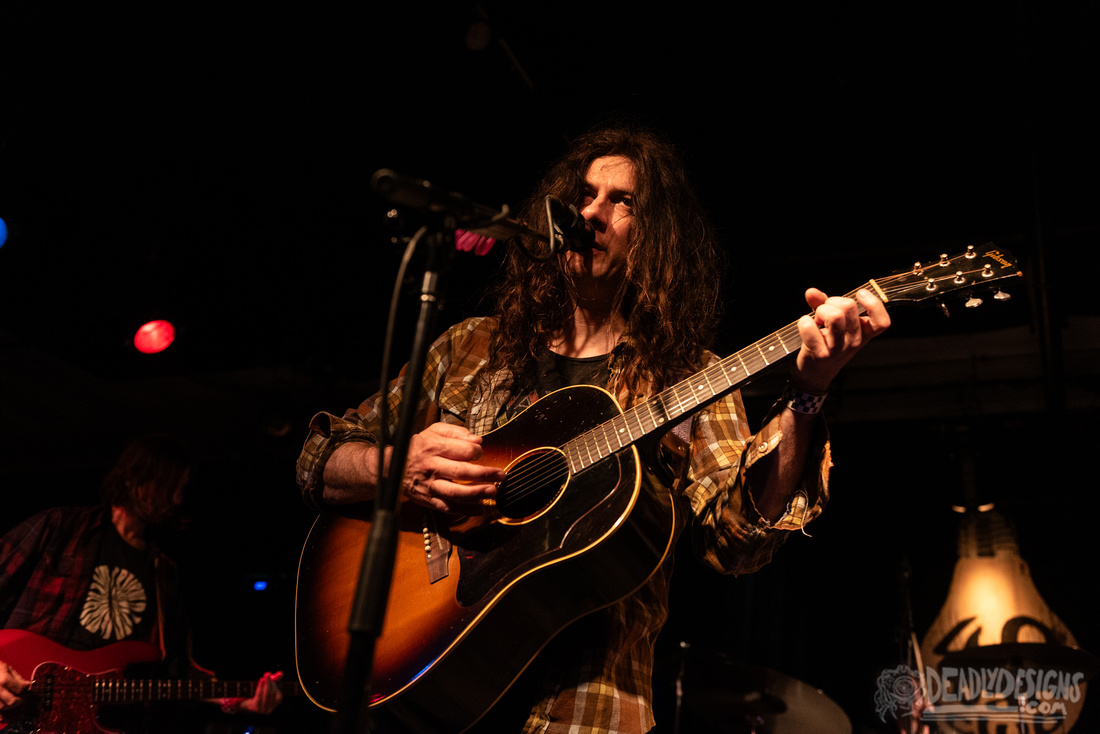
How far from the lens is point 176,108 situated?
14.9 ft

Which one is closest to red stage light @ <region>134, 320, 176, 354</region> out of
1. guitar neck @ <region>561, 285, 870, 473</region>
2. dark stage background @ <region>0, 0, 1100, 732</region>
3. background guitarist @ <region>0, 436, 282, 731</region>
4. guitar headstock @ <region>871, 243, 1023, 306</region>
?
dark stage background @ <region>0, 0, 1100, 732</region>

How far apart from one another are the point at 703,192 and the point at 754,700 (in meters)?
3.09

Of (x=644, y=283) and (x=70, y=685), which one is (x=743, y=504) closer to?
(x=644, y=283)

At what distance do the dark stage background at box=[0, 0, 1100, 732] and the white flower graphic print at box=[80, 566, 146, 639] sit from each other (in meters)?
1.34

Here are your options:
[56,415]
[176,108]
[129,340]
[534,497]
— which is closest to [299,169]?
[176,108]

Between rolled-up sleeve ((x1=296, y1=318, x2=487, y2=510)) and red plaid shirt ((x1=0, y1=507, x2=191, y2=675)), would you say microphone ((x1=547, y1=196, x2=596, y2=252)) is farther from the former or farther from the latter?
red plaid shirt ((x1=0, y1=507, x2=191, y2=675))

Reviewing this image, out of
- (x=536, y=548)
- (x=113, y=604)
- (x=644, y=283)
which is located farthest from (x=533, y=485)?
(x=113, y=604)

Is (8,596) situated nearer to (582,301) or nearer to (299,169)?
(299,169)

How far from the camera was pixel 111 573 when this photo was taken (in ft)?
15.9

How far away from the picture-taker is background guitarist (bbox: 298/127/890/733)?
174cm

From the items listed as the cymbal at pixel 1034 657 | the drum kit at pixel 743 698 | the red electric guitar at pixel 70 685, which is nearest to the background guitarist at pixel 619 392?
the drum kit at pixel 743 698

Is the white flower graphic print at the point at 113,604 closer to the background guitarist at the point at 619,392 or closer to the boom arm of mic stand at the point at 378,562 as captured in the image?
the background guitarist at the point at 619,392

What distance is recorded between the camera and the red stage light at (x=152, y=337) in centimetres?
555

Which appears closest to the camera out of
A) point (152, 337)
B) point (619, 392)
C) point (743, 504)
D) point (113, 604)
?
point (743, 504)
